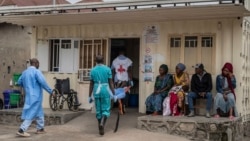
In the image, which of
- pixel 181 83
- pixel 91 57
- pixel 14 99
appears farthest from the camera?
pixel 14 99

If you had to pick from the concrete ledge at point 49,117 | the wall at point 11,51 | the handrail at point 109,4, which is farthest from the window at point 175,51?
the wall at point 11,51

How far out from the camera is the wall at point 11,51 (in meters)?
18.4

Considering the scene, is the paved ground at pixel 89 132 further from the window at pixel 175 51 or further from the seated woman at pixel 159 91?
the window at pixel 175 51

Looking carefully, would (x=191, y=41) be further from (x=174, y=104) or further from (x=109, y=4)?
(x=109, y=4)

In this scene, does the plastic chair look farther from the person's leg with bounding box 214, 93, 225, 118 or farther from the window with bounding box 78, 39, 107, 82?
the person's leg with bounding box 214, 93, 225, 118

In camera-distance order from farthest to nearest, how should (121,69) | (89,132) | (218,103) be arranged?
(121,69)
(218,103)
(89,132)

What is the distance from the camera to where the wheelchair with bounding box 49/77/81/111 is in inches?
472

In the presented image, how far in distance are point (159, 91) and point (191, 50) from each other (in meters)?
1.44

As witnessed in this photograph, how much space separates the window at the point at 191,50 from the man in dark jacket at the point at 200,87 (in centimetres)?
53

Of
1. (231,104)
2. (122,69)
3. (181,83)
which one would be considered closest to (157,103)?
(181,83)

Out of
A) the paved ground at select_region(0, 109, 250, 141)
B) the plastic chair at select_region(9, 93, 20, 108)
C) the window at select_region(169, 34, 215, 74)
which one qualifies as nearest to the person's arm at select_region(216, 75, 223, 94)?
the window at select_region(169, 34, 215, 74)

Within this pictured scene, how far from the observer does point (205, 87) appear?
10.3m

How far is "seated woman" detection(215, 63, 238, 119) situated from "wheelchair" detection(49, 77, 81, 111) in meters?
4.19

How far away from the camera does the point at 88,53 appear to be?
12.6 metres
